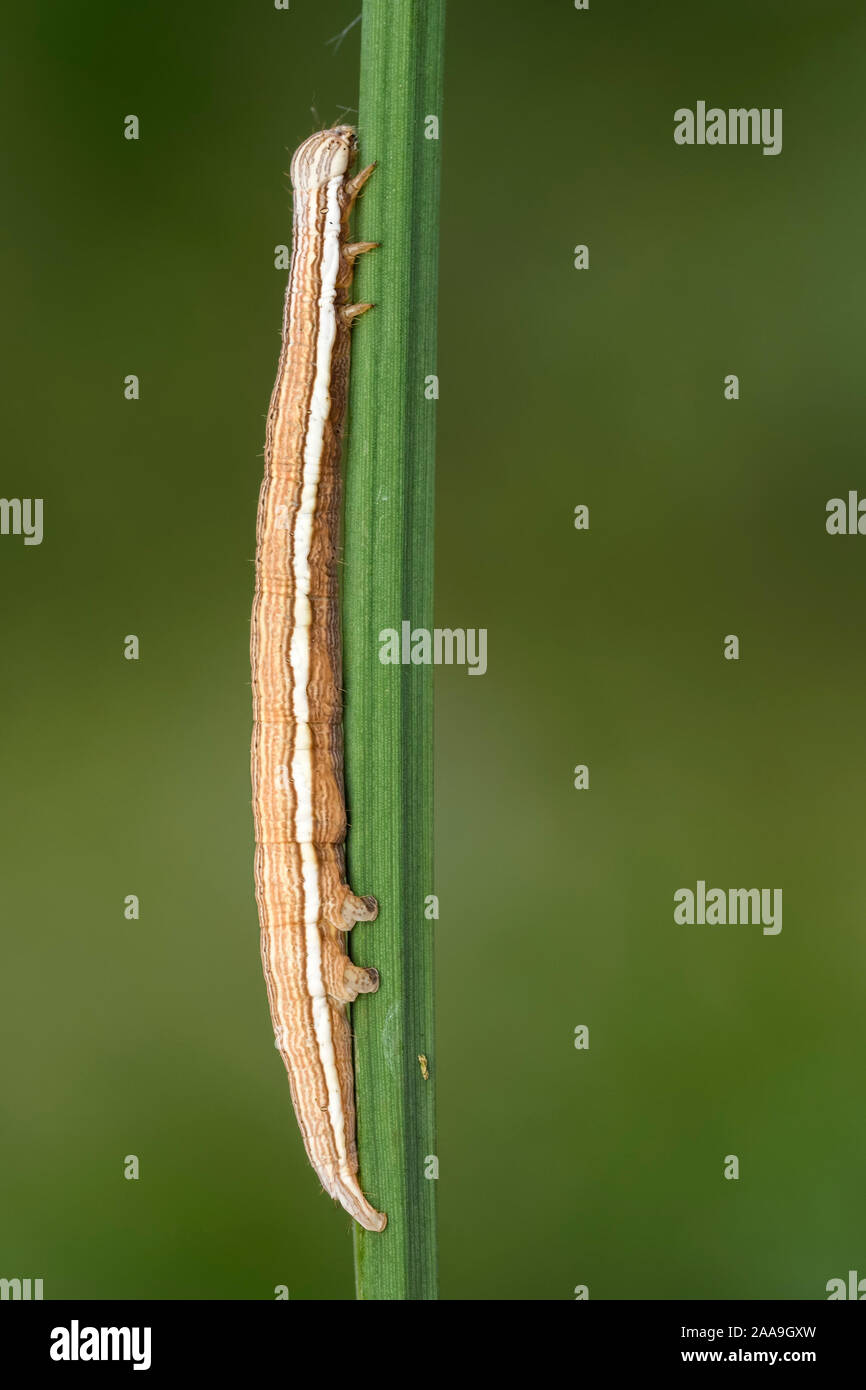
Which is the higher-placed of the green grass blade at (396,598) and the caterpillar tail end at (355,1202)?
the green grass blade at (396,598)

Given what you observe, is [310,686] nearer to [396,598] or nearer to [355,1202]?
[396,598]

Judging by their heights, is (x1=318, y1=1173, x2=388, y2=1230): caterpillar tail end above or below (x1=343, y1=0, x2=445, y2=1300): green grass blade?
below

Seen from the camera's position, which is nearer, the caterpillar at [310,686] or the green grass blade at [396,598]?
the green grass blade at [396,598]

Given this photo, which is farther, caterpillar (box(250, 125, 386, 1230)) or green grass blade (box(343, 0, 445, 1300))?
caterpillar (box(250, 125, 386, 1230))

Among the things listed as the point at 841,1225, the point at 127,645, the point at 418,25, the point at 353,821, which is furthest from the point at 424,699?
the point at 841,1225

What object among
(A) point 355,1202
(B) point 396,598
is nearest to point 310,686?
(B) point 396,598

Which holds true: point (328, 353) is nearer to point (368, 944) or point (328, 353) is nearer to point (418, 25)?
point (418, 25)

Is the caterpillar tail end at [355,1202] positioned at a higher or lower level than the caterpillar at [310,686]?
lower

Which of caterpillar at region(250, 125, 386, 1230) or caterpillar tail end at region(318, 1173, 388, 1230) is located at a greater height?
caterpillar at region(250, 125, 386, 1230)
